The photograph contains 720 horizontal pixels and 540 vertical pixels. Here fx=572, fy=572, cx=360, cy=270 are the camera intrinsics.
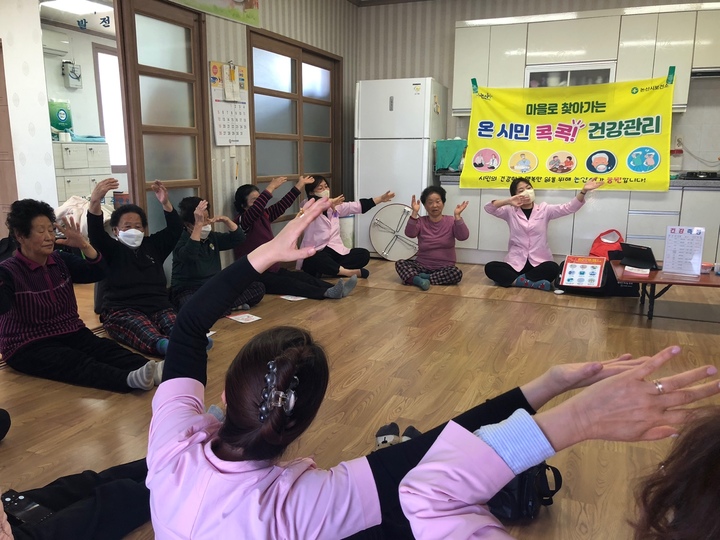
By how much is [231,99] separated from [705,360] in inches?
142

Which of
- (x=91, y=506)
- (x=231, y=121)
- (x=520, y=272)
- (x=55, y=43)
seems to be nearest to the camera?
(x=91, y=506)

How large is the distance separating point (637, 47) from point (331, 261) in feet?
11.0

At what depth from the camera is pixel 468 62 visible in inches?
223

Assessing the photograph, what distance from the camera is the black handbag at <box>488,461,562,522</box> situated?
1.59 metres

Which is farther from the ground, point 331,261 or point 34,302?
point 34,302

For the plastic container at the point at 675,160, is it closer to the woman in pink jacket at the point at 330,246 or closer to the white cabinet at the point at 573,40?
the white cabinet at the point at 573,40

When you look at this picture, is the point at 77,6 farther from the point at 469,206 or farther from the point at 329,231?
the point at 469,206

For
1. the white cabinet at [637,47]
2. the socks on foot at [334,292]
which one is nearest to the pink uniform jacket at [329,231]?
the socks on foot at [334,292]

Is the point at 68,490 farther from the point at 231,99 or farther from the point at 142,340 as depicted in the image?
the point at 231,99

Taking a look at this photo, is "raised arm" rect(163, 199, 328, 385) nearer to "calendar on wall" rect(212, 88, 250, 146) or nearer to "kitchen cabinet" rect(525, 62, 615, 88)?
"calendar on wall" rect(212, 88, 250, 146)

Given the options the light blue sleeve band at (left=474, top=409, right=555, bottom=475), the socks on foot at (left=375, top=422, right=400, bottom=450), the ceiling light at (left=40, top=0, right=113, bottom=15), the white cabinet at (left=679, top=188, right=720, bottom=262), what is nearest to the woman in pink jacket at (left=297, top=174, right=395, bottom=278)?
the white cabinet at (left=679, top=188, right=720, bottom=262)

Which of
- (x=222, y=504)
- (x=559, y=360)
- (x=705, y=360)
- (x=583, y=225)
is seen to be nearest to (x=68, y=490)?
(x=222, y=504)

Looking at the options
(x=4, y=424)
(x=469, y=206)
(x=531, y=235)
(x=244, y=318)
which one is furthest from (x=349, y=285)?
(x=4, y=424)

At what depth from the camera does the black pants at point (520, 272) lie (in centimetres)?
465
